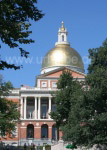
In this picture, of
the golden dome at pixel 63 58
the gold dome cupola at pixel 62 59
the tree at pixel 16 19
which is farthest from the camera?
the golden dome at pixel 63 58

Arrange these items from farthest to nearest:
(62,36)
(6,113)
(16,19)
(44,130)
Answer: (62,36) < (44,130) < (6,113) < (16,19)

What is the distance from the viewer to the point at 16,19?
16969mm

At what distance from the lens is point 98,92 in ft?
109

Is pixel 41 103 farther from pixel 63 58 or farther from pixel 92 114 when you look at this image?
pixel 92 114

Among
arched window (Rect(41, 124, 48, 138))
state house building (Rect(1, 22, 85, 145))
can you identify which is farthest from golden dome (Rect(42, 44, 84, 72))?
arched window (Rect(41, 124, 48, 138))

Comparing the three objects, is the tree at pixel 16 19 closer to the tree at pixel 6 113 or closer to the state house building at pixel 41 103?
the tree at pixel 6 113

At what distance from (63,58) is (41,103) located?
13.9 metres

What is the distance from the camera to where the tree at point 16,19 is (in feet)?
53.1

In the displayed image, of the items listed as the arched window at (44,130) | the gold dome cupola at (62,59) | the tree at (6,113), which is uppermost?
the gold dome cupola at (62,59)

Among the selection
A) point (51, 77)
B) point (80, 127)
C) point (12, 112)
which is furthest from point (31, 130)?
point (80, 127)

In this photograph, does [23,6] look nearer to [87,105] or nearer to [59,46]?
[87,105]

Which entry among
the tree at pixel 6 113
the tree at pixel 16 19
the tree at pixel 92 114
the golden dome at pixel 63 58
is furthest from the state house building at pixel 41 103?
the tree at pixel 16 19

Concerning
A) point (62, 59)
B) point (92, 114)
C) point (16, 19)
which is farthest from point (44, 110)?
point (16, 19)

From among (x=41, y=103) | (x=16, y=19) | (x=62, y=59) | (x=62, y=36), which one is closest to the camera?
(x=16, y=19)
